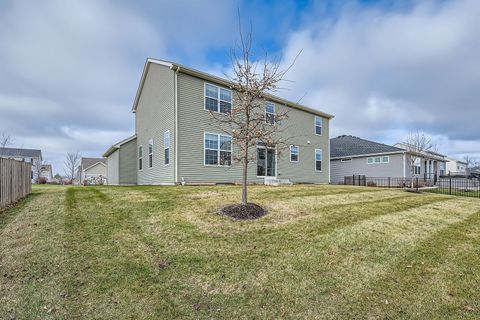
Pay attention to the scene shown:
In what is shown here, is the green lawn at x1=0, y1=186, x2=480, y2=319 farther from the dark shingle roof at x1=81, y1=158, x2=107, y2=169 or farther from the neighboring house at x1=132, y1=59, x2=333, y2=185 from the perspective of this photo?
the dark shingle roof at x1=81, y1=158, x2=107, y2=169

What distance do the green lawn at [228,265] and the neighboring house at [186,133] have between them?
6.15m

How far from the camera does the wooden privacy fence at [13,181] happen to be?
23.3ft

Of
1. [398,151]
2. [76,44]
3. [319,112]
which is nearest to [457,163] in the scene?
[398,151]

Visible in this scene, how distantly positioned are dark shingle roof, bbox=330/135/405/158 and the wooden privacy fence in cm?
2708

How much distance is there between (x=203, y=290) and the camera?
3.53 metres

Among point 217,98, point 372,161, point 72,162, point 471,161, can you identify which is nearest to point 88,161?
point 72,162

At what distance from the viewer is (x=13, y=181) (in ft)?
26.0

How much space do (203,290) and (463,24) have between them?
56.8 feet

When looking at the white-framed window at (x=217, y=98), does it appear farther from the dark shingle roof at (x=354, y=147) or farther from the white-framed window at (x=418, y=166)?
the white-framed window at (x=418, y=166)

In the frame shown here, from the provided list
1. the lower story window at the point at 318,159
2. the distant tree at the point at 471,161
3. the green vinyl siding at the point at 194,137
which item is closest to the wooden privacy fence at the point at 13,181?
the green vinyl siding at the point at 194,137

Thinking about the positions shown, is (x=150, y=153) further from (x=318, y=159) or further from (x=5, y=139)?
(x=5, y=139)

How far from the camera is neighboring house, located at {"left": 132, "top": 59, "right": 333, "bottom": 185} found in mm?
13227


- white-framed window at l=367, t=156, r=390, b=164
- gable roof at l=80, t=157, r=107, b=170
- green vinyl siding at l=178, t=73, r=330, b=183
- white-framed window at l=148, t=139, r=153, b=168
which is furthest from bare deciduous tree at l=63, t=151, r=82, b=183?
white-framed window at l=367, t=156, r=390, b=164

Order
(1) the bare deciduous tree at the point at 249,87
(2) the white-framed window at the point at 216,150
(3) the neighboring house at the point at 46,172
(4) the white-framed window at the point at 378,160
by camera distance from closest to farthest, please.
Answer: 1. (1) the bare deciduous tree at the point at 249,87
2. (2) the white-framed window at the point at 216,150
3. (4) the white-framed window at the point at 378,160
4. (3) the neighboring house at the point at 46,172
